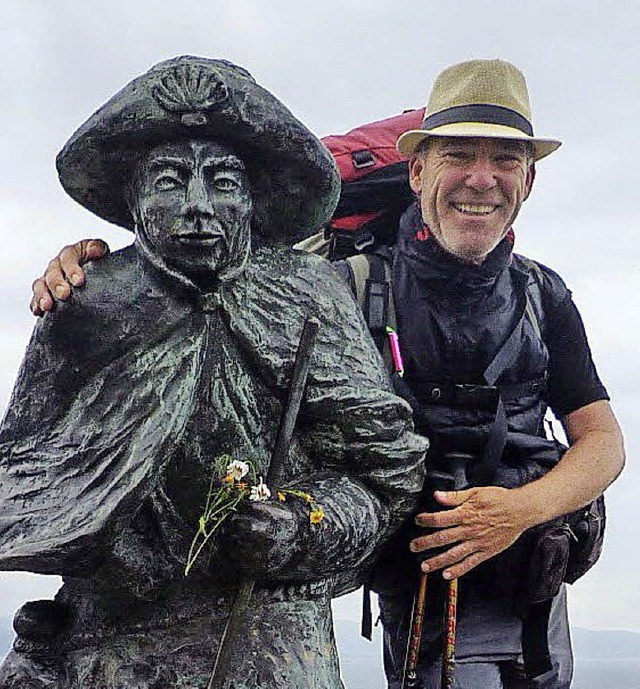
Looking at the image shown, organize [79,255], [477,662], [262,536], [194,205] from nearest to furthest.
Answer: [262,536] → [194,205] → [79,255] → [477,662]

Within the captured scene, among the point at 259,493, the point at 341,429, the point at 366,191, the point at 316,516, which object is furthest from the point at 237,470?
the point at 366,191

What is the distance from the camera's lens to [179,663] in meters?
3.32

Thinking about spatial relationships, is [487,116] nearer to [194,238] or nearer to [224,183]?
[224,183]

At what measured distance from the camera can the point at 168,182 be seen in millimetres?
3350

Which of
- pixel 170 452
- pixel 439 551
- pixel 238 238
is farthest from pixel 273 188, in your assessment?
pixel 439 551

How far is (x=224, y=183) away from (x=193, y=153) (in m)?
0.11

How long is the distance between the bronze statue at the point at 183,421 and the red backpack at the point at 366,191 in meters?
0.90


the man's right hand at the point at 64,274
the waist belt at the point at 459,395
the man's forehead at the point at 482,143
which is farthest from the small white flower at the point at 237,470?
the man's forehead at the point at 482,143

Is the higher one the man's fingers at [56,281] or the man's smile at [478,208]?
the man's smile at [478,208]

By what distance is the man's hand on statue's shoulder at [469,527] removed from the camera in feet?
12.3

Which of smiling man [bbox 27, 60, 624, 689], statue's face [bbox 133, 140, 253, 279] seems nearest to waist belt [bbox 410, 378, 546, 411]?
smiling man [bbox 27, 60, 624, 689]

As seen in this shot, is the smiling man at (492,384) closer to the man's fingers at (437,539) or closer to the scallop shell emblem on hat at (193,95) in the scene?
the man's fingers at (437,539)

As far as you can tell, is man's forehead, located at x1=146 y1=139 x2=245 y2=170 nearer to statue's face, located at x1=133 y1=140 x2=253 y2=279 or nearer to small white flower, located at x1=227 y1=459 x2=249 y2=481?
statue's face, located at x1=133 y1=140 x2=253 y2=279

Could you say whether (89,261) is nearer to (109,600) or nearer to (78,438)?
(78,438)
